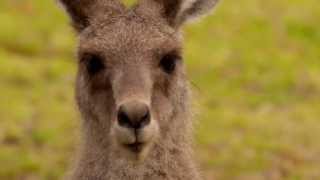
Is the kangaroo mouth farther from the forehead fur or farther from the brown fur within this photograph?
the forehead fur

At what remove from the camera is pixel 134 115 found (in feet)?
26.2

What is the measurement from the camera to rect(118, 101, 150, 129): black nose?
8.00 metres

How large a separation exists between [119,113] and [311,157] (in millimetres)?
6525

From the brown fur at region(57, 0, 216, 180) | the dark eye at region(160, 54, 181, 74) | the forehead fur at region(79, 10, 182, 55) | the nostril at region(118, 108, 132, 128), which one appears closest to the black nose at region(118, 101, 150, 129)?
the nostril at region(118, 108, 132, 128)

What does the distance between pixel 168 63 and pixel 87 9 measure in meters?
0.79

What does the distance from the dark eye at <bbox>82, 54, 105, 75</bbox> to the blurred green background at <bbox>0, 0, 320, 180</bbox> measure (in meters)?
2.29

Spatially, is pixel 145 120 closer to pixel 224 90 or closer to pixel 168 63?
pixel 168 63

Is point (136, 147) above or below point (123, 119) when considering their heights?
below

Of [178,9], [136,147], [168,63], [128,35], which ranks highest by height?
[178,9]

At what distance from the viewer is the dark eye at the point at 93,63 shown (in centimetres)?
873

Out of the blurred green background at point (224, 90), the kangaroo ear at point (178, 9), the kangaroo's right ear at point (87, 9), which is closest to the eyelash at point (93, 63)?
the kangaroo's right ear at point (87, 9)

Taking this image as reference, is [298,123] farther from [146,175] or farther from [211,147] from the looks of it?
[146,175]

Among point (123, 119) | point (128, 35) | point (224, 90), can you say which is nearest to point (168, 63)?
point (128, 35)

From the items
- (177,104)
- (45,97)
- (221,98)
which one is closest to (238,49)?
(221,98)
